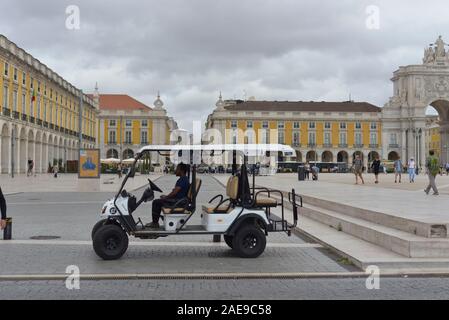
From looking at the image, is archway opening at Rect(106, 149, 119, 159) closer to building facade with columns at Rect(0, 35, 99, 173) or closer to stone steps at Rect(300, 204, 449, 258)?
building facade with columns at Rect(0, 35, 99, 173)

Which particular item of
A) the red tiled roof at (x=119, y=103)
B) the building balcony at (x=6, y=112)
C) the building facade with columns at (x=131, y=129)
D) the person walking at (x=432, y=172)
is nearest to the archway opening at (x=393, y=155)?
the building facade with columns at (x=131, y=129)

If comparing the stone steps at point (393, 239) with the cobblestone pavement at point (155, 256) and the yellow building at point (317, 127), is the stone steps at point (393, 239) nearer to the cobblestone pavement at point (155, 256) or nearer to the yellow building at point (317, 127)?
the cobblestone pavement at point (155, 256)

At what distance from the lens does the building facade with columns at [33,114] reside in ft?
163

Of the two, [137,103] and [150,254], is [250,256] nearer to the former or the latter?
[150,254]

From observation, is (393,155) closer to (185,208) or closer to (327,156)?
(327,156)

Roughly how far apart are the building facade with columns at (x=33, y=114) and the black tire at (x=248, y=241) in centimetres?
3739

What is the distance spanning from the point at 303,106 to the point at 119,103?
4032 centimetres

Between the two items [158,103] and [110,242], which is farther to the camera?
[158,103]

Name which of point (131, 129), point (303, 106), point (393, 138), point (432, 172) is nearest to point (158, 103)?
point (131, 129)

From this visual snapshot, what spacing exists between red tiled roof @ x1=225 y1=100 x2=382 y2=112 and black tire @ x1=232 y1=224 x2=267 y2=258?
105m

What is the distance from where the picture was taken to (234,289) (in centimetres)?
686

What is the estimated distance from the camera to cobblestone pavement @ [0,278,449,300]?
6.49 meters

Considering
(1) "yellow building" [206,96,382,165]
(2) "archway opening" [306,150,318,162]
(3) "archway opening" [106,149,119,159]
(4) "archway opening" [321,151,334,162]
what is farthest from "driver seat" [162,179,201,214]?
(4) "archway opening" [321,151,334,162]
